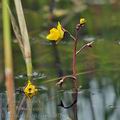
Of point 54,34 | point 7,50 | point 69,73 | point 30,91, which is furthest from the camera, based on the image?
point 69,73

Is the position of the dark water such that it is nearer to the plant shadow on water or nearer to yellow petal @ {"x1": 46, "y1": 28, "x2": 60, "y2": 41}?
the plant shadow on water

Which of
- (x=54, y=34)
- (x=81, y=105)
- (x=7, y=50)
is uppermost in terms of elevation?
(x=54, y=34)

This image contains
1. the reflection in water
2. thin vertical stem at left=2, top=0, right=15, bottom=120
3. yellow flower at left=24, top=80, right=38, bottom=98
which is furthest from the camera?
yellow flower at left=24, top=80, right=38, bottom=98

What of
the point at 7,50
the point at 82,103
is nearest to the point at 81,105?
the point at 82,103

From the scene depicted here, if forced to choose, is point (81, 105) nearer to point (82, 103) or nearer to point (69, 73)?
point (82, 103)

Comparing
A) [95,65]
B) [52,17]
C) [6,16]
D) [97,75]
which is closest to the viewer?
[6,16]

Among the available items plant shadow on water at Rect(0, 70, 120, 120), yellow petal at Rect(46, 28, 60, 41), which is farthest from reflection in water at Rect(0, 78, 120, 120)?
yellow petal at Rect(46, 28, 60, 41)

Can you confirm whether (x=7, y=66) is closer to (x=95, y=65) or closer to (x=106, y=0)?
(x=95, y=65)

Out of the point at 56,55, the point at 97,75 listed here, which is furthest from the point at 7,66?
the point at 56,55
